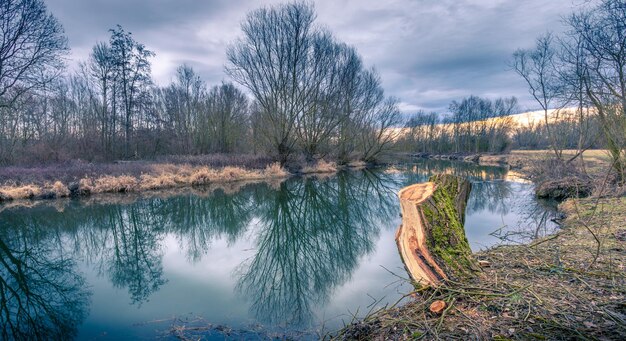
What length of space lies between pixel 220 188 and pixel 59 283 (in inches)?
459

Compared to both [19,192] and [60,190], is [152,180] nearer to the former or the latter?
[60,190]

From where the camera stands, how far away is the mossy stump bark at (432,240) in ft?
11.9

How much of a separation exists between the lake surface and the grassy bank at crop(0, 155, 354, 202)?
65.0 inches

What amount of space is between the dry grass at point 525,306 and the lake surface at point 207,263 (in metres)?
0.96

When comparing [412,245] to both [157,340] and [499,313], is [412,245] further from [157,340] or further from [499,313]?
[157,340]

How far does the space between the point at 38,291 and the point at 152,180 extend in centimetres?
1214

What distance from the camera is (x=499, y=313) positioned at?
9.14 feet

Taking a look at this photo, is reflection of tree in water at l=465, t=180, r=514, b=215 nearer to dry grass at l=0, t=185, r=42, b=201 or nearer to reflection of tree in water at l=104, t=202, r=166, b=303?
reflection of tree in water at l=104, t=202, r=166, b=303

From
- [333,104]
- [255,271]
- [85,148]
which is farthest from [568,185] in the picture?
[85,148]

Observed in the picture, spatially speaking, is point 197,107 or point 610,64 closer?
point 610,64

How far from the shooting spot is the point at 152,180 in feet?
54.3

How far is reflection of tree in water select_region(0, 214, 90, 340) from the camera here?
13.1ft

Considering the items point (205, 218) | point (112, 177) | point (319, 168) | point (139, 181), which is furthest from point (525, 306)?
point (319, 168)

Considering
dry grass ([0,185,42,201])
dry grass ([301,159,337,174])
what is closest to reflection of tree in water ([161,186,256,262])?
dry grass ([0,185,42,201])
